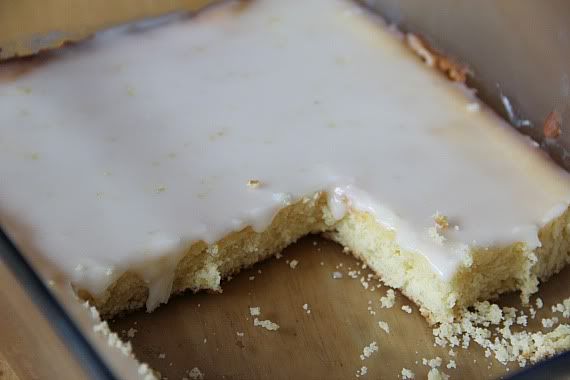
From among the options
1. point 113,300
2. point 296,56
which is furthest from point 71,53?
point 113,300

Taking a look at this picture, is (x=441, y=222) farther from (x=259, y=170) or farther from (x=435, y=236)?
(x=259, y=170)

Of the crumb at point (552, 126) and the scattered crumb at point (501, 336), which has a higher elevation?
the crumb at point (552, 126)

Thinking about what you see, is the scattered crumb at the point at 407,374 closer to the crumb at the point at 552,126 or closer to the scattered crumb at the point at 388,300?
the scattered crumb at the point at 388,300

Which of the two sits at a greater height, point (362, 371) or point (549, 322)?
point (549, 322)

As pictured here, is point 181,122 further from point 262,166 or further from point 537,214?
point 537,214

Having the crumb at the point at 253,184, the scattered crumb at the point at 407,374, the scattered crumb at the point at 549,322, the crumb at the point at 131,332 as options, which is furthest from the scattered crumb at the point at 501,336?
the crumb at the point at 131,332

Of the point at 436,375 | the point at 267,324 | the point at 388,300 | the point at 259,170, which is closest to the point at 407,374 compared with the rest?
the point at 436,375
